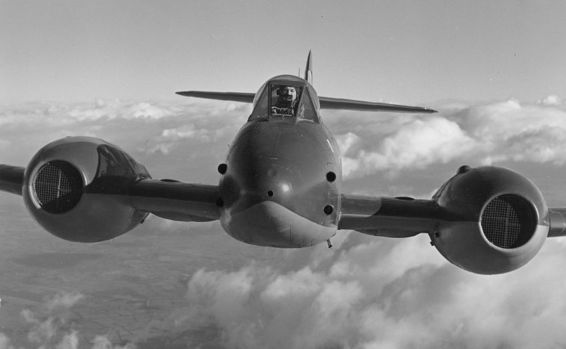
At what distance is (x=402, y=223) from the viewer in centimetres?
1180

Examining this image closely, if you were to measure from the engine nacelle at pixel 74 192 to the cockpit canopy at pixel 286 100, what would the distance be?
386 centimetres

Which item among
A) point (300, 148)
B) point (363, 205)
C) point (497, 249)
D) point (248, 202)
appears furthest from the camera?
point (363, 205)

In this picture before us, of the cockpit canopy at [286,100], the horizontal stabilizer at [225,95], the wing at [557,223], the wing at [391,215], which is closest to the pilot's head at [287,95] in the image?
the cockpit canopy at [286,100]

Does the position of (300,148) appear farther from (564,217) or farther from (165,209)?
(564,217)

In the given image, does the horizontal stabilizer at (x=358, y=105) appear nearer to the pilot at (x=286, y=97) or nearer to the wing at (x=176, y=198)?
the pilot at (x=286, y=97)

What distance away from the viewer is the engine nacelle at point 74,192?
11.1m

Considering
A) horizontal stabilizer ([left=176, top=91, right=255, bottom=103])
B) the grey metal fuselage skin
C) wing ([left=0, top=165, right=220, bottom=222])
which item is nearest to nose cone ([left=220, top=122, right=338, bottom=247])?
the grey metal fuselage skin

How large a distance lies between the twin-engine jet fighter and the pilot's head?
0.08ft

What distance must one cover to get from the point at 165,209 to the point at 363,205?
4.85 m

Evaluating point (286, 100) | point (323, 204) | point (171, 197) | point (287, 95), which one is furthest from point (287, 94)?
point (171, 197)

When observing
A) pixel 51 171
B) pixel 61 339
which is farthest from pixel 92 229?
pixel 61 339

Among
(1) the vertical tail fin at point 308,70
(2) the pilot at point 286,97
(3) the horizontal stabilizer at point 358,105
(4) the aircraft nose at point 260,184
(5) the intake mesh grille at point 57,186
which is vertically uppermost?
(1) the vertical tail fin at point 308,70

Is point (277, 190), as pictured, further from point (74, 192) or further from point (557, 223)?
point (557, 223)

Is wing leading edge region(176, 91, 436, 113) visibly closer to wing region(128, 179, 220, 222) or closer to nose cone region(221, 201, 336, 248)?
wing region(128, 179, 220, 222)
